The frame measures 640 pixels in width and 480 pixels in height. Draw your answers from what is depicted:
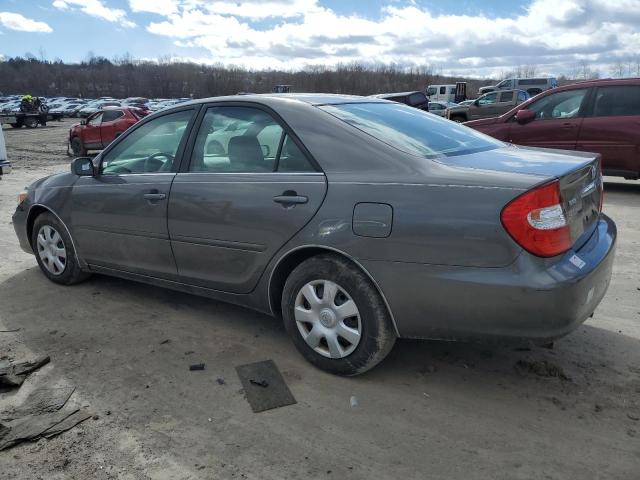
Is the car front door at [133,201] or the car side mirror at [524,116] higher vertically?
the car side mirror at [524,116]

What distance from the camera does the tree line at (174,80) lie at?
10712 centimetres

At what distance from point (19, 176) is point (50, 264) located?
32.2 ft

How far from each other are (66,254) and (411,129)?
3089 millimetres

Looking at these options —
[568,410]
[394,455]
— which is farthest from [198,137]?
[568,410]

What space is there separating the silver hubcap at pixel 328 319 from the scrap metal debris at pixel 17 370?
1634 mm

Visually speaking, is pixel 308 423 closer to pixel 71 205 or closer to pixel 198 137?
pixel 198 137

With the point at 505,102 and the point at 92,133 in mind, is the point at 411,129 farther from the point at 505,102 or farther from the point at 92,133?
the point at 505,102

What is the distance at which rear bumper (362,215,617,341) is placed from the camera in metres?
2.61

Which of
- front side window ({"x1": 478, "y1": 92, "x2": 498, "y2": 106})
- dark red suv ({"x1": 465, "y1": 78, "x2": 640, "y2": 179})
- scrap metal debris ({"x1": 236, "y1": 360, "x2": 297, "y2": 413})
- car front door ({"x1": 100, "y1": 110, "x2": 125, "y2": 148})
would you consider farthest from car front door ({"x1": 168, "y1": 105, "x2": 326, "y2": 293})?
front side window ({"x1": 478, "y1": 92, "x2": 498, "y2": 106})

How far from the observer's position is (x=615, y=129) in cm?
856

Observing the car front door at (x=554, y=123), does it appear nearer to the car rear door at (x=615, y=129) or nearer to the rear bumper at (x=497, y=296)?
the car rear door at (x=615, y=129)

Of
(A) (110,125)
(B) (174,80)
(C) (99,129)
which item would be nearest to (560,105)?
(A) (110,125)

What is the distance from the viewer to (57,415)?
292 cm

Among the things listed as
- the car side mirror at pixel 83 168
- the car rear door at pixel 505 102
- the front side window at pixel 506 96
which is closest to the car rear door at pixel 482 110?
the car rear door at pixel 505 102
